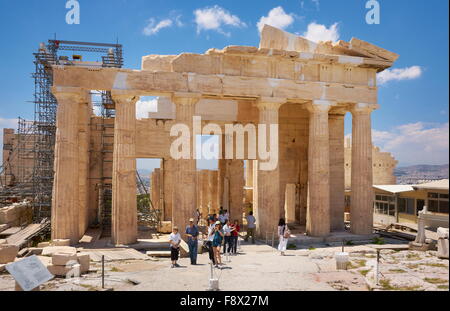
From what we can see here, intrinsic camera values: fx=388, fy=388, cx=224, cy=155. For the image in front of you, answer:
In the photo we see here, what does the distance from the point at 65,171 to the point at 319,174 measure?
11681 millimetres

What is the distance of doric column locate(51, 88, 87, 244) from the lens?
1633cm

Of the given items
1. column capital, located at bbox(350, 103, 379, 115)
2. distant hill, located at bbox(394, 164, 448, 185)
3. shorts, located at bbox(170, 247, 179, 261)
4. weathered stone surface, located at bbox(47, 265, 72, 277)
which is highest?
column capital, located at bbox(350, 103, 379, 115)

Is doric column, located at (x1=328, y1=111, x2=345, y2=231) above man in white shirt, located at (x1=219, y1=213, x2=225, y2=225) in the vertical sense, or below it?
above

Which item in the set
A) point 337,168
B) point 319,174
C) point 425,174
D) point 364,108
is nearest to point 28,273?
point 319,174

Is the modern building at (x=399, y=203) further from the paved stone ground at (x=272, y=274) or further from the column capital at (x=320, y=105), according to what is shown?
the paved stone ground at (x=272, y=274)

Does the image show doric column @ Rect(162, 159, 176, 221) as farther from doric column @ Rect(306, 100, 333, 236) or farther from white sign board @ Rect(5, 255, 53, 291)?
white sign board @ Rect(5, 255, 53, 291)

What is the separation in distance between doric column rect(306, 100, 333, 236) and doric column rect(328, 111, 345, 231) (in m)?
3.39

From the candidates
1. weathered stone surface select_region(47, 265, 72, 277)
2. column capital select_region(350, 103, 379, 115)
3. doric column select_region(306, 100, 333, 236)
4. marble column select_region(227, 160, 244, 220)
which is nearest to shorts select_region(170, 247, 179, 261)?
weathered stone surface select_region(47, 265, 72, 277)

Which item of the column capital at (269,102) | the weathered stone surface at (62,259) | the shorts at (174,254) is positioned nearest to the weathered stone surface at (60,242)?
the weathered stone surface at (62,259)

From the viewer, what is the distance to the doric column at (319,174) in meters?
19.0

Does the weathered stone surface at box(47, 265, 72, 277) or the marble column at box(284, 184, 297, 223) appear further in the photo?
the marble column at box(284, 184, 297, 223)
